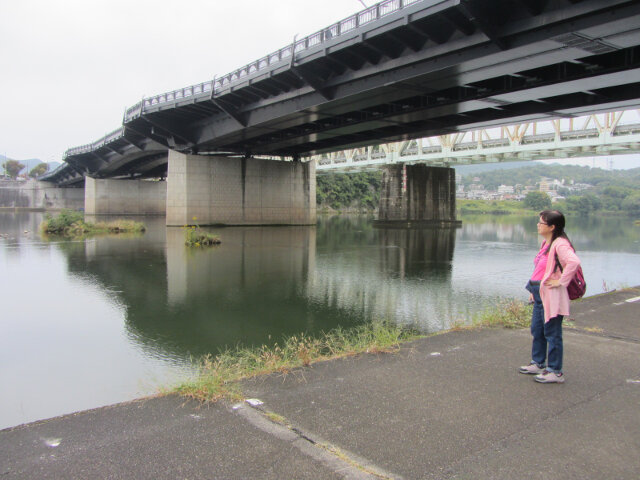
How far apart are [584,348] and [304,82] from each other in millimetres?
25036

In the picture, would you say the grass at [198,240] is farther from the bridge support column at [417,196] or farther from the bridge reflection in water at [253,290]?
the bridge support column at [417,196]

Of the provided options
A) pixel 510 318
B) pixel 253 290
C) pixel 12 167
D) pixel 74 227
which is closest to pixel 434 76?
pixel 253 290

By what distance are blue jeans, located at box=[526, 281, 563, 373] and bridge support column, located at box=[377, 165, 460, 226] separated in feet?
175

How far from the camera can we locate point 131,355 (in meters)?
9.19

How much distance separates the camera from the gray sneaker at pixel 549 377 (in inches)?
208

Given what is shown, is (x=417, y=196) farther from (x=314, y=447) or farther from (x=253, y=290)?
(x=314, y=447)

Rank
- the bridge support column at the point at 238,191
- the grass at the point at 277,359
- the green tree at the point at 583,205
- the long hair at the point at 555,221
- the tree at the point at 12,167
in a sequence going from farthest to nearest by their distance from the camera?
the tree at the point at 12,167, the green tree at the point at 583,205, the bridge support column at the point at 238,191, the long hair at the point at 555,221, the grass at the point at 277,359

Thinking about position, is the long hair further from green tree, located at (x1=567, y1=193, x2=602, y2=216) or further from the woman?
green tree, located at (x1=567, y1=193, x2=602, y2=216)

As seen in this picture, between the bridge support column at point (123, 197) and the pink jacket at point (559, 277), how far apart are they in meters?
92.7

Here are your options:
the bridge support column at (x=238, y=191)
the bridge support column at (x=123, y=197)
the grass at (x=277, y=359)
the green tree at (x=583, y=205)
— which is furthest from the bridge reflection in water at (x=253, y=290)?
the green tree at (x=583, y=205)

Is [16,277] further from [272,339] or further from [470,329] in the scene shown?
[470,329]

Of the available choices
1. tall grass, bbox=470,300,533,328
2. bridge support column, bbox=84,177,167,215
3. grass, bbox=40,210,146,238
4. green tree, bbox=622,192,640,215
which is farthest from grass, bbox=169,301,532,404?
green tree, bbox=622,192,640,215

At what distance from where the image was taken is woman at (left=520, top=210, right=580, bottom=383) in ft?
17.3

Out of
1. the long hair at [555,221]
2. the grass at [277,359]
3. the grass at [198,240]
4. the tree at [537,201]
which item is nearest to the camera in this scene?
the grass at [277,359]
